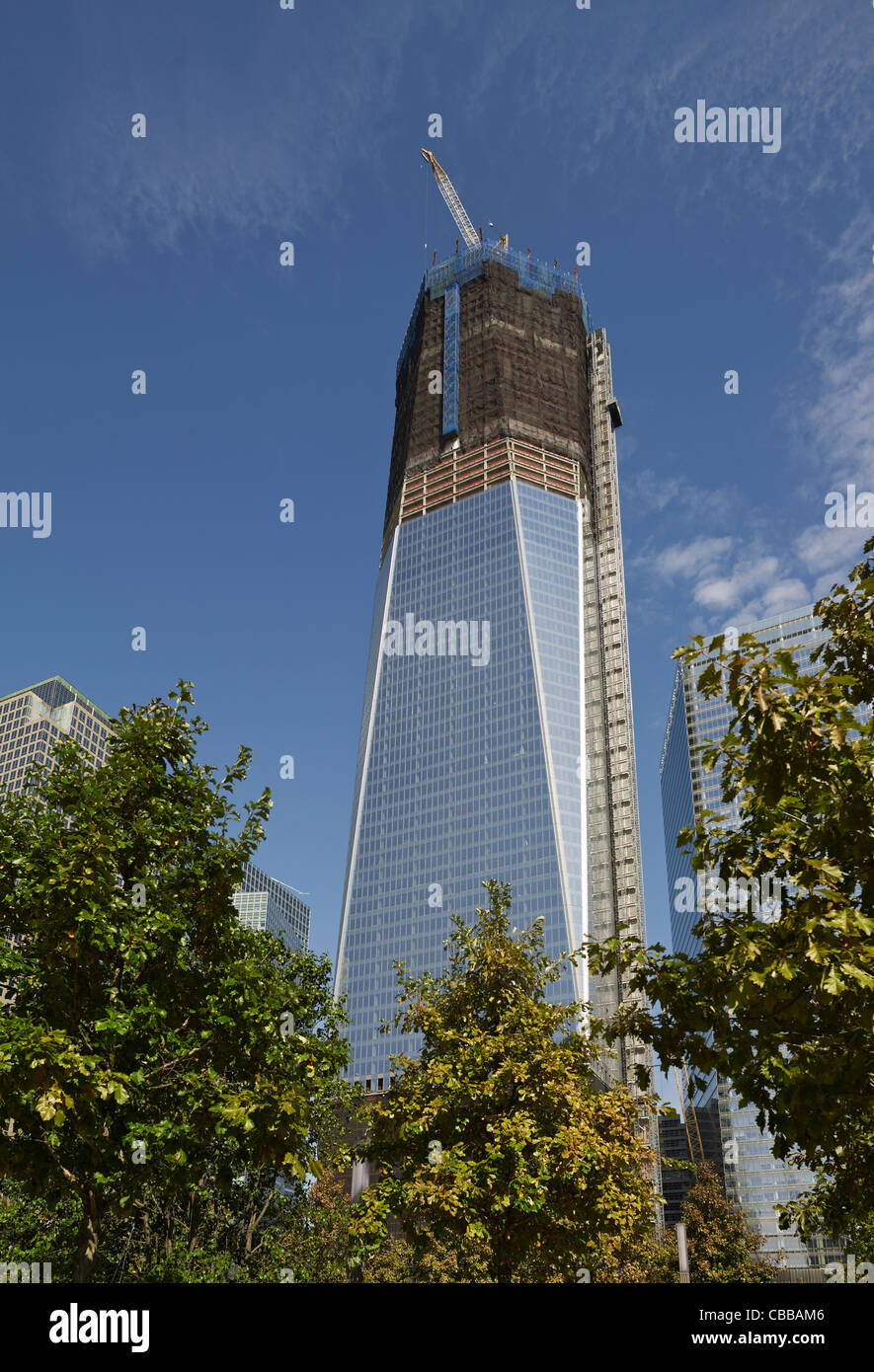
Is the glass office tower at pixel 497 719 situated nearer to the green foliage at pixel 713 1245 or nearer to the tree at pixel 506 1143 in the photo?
the green foliage at pixel 713 1245

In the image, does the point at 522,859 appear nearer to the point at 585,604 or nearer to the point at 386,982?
the point at 386,982

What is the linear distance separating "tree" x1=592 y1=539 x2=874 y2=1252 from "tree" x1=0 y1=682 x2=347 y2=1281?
7.54 meters

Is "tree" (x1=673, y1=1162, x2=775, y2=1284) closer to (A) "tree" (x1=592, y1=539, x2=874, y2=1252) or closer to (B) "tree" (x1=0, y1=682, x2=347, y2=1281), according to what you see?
(B) "tree" (x1=0, y1=682, x2=347, y2=1281)

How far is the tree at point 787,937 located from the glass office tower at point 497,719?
140257mm

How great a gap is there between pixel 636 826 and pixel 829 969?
16389 centimetres

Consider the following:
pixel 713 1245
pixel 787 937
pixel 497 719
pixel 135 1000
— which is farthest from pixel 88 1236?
pixel 497 719

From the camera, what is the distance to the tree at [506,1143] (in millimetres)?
20422

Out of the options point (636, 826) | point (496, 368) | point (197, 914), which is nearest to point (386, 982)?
point (636, 826)

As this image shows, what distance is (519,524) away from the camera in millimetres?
181500

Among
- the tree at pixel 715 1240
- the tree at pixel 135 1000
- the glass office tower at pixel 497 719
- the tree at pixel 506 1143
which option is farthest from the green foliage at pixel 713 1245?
the glass office tower at pixel 497 719

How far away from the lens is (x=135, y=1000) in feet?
55.8

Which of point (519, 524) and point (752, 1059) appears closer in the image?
point (752, 1059)

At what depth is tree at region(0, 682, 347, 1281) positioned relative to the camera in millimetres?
15742

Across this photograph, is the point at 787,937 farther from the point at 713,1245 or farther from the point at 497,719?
the point at 497,719
